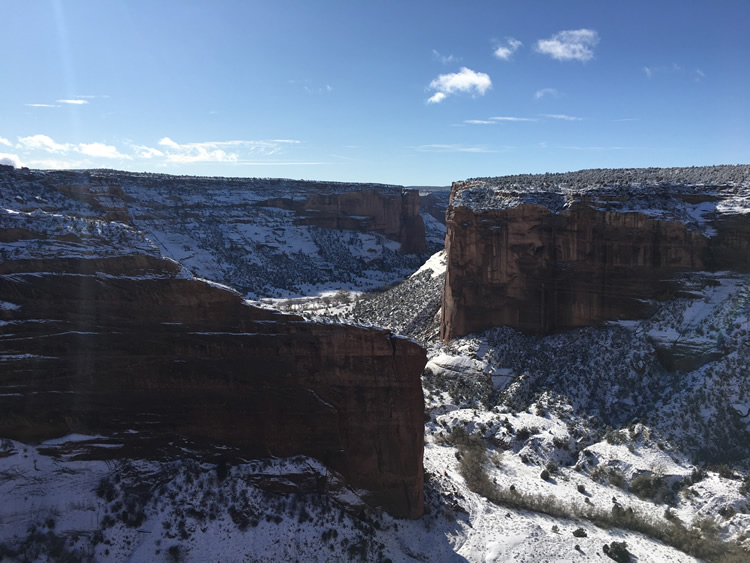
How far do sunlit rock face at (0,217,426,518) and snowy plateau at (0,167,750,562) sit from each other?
1.16 ft

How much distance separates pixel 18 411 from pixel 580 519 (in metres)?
23.4

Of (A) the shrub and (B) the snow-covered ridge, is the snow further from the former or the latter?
(A) the shrub

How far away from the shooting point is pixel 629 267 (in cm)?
3712

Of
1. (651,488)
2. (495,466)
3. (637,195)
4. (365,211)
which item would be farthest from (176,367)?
(365,211)

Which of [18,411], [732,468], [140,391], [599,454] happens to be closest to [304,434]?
[140,391]

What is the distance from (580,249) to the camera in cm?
3894

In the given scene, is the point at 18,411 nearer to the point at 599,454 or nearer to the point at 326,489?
the point at 326,489

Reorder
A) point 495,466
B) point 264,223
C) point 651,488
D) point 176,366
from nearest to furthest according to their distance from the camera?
point 176,366, point 651,488, point 495,466, point 264,223

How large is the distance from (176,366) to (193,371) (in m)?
0.62

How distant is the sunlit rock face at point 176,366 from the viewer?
59.3ft

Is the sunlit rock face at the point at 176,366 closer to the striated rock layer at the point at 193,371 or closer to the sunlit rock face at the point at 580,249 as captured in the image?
the striated rock layer at the point at 193,371

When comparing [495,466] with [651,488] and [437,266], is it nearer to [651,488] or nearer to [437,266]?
[651,488]

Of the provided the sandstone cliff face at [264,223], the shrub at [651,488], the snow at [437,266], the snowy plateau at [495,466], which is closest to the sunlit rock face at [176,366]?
the snowy plateau at [495,466]

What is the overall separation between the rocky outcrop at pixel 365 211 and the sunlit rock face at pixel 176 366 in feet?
250
